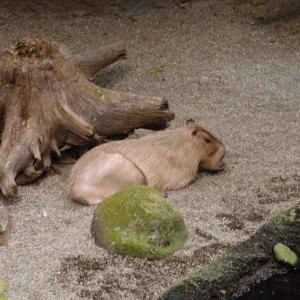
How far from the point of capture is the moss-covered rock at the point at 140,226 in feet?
13.7

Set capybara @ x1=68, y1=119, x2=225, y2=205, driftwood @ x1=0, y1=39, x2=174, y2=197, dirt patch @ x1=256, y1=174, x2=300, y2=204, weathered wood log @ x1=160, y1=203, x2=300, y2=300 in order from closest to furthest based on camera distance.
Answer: weathered wood log @ x1=160, y1=203, x2=300, y2=300 → dirt patch @ x1=256, y1=174, x2=300, y2=204 → capybara @ x1=68, y1=119, x2=225, y2=205 → driftwood @ x1=0, y1=39, x2=174, y2=197

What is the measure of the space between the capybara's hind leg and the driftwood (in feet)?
1.22

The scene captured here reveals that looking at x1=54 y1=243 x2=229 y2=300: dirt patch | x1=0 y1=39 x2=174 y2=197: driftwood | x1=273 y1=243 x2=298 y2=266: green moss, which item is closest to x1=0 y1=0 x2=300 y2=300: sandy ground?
x1=54 y1=243 x2=229 y2=300: dirt patch

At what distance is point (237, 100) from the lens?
6.51 metres

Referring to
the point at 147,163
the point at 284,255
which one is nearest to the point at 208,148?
the point at 147,163

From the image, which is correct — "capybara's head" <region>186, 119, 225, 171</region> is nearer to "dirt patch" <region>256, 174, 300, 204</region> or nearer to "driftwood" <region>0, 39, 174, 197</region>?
"dirt patch" <region>256, 174, 300, 204</region>

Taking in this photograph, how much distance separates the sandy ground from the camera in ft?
13.4

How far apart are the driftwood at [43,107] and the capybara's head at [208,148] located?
544mm

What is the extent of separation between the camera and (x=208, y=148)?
5.34 m

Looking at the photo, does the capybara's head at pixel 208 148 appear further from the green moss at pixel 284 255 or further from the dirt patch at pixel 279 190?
the green moss at pixel 284 255

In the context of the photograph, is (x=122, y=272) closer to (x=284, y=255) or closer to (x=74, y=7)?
(x=284, y=255)

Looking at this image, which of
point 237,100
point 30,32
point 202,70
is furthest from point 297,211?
point 30,32

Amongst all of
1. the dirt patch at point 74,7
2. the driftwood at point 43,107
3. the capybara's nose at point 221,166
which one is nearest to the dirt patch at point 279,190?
the capybara's nose at point 221,166

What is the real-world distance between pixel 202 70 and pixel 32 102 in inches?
84.2
